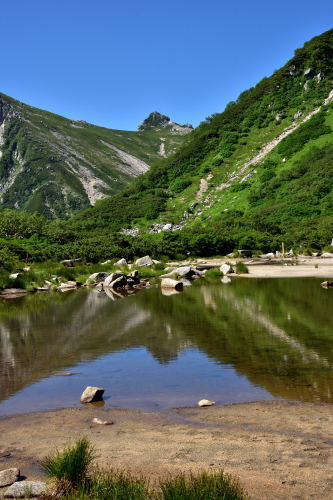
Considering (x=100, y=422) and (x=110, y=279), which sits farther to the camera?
(x=110, y=279)

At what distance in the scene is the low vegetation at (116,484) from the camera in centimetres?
491

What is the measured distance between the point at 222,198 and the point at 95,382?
293 feet

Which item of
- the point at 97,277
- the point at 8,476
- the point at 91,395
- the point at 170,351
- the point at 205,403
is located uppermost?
the point at 97,277

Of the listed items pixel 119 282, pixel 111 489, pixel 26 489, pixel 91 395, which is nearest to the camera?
pixel 111 489

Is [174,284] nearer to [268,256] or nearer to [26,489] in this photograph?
[26,489]

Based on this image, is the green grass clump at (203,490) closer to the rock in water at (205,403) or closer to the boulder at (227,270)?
the rock in water at (205,403)

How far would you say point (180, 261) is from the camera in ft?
200

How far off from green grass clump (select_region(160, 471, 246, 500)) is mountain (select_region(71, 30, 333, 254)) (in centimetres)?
5444

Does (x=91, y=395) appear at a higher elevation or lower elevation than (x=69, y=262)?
lower

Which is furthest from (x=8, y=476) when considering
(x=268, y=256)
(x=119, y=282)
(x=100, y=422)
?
(x=268, y=256)

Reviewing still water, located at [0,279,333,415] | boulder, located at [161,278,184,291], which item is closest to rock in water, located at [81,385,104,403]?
still water, located at [0,279,333,415]

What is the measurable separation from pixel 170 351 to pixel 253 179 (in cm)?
8815

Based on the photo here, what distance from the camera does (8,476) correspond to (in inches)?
229

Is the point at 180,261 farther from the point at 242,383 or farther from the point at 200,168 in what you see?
the point at 200,168
